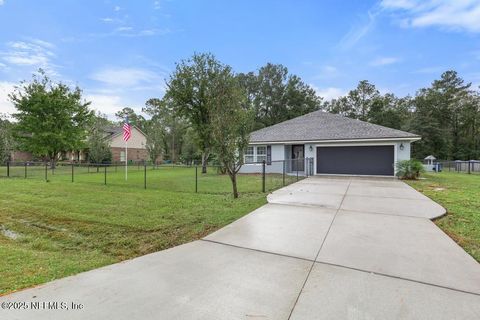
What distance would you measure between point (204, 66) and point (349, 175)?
12.9 meters

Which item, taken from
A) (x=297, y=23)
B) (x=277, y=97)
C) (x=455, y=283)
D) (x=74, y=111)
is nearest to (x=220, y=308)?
(x=455, y=283)

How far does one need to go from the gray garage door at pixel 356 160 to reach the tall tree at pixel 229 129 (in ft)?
33.6

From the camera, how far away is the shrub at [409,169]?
1400cm

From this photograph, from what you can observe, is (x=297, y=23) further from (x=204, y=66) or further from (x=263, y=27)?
(x=204, y=66)

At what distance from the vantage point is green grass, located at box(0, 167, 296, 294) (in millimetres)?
3451

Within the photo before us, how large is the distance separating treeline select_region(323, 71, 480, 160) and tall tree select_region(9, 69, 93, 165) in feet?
132

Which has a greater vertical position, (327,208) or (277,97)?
(277,97)

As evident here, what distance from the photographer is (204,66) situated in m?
19.0

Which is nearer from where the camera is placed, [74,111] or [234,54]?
[234,54]

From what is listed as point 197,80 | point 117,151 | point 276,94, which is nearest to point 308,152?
point 197,80

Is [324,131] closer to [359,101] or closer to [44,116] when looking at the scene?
[44,116]

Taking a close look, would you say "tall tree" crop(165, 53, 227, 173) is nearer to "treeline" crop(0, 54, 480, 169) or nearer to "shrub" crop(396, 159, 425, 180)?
"treeline" crop(0, 54, 480, 169)

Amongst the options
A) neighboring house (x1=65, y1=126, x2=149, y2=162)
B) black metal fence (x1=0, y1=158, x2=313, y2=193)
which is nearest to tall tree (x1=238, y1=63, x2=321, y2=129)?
neighboring house (x1=65, y1=126, x2=149, y2=162)

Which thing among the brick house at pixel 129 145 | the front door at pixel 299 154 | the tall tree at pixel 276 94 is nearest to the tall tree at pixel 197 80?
the front door at pixel 299 154
